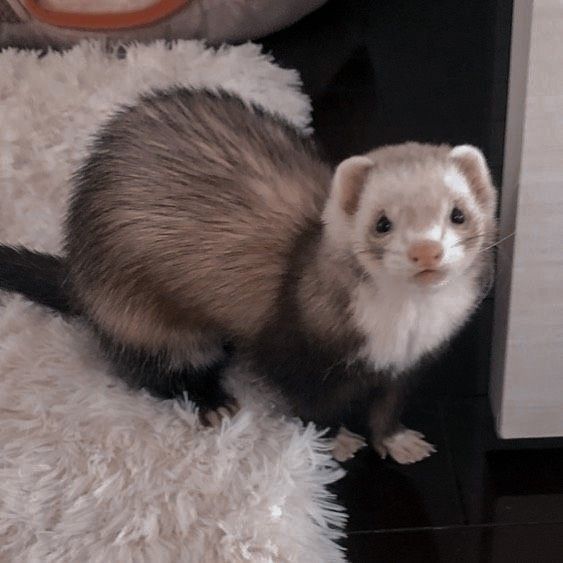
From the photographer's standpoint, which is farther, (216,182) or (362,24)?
(362,24)

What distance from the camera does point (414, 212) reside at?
0.82 metres

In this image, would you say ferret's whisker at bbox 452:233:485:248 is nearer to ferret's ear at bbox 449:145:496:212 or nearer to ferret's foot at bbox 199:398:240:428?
ferret's ear at bbox 449:145:496:212

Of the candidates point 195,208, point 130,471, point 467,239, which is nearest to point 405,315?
point 467,239

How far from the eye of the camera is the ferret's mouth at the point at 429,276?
2.67 feet

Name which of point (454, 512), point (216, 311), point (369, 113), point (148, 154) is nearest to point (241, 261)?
point (216, 311)

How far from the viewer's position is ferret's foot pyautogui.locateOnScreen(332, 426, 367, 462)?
120 cm

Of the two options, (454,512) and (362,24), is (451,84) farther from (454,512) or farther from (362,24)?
(454,512)

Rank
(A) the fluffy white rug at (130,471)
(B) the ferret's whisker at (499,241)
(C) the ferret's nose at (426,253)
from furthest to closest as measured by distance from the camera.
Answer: (A) the fluffy white rug at (130,471) → (B) the ferret's whisker at (499,241) → (C) the ferret's nose at (426,253)

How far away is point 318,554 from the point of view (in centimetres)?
104

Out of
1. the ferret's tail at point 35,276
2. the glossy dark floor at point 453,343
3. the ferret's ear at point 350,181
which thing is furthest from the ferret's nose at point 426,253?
the ferret's tail at point 35,276

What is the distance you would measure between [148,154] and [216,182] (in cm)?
9

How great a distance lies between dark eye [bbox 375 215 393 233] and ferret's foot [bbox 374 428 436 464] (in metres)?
0.42

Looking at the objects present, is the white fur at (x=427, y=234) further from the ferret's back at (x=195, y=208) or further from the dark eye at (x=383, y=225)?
the ferret's back at (x=195, y=208)

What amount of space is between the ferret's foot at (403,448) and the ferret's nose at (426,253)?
45 cm
